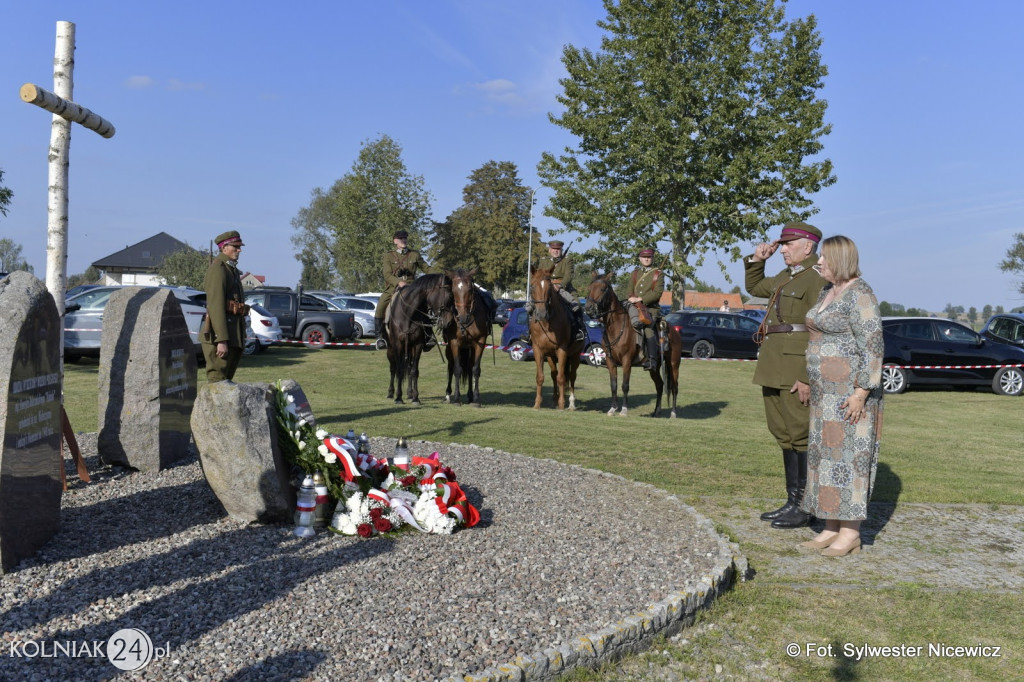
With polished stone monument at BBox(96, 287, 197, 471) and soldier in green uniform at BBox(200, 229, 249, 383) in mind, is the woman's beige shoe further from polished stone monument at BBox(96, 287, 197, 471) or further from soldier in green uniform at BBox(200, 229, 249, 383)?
soldier in green uniform at BBox(200, 229, 249, 383)

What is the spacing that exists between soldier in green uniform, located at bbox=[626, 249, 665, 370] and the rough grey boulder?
938cm

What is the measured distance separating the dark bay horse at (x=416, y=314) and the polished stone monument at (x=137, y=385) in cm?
668

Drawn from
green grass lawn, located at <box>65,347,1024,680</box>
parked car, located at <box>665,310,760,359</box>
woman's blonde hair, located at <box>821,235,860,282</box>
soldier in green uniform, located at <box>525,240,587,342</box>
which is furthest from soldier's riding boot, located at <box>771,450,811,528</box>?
parked car, located at <box>665,310,760,359</box>

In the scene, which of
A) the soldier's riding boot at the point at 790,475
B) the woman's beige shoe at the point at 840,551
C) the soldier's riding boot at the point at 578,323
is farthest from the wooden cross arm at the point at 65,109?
the soldier's riding boot at the point at 578,323

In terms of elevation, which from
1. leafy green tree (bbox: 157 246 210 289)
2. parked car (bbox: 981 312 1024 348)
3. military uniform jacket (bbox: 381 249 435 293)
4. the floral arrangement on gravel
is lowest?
the floral arrangement on gravel

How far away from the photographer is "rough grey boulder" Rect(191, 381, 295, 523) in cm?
525

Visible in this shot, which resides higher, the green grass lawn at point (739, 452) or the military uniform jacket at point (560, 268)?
the military uniform jacket at point (560, 268)

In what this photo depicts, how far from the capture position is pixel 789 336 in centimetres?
634

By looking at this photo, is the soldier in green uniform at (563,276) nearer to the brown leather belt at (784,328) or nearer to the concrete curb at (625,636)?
the brown leather belt at (784,328)

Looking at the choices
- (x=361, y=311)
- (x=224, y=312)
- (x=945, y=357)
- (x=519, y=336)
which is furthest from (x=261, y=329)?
(x=945, y=357)

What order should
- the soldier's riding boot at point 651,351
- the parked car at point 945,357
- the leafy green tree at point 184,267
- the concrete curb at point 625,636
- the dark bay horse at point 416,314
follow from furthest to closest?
the leafy green tree at point 184,267
the parked car at point 945,357
the soldier's riding boot at point 651,351
the dark bay horse at point 416,314
the concrete curb at point 625,636

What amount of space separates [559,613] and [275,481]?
7.00 ft

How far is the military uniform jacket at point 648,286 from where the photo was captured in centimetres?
1386

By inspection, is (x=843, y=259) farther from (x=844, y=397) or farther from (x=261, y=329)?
(x=261, y=329)
